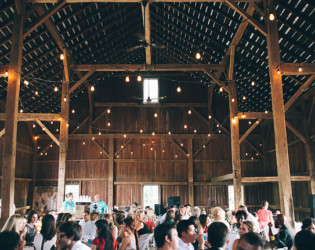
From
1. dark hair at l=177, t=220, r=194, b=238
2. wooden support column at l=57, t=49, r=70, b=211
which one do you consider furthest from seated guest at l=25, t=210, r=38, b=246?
wooden support column at l=57, t=49, r=70, b=211

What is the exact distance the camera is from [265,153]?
17828 mm

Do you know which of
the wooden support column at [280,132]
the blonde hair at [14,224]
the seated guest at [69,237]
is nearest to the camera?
the seated guest at [69,237]

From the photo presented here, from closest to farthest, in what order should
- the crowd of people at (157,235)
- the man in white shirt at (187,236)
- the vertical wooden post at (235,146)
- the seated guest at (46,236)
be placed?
the crowd of people at (157,235), the man in white shirt at (187,236), the seated guest at (46,236), the vertical wooden post at (235,146)

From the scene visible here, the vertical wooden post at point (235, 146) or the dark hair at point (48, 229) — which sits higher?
the vertical wooden post at point (235, 146)

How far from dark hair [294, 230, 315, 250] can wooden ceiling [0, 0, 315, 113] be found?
6.85 meters

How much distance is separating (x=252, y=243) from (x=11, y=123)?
6950 millimetres

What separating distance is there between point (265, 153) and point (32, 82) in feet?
41.9

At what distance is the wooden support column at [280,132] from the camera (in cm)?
759

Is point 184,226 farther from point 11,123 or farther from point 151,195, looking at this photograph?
point 151,195

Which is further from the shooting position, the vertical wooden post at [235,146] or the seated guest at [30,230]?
the vertical wooden post at [235,146]

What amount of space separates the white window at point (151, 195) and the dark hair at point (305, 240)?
1548cm

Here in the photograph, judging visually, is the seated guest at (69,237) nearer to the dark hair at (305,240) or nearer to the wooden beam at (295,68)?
the dark hair at (305,240)

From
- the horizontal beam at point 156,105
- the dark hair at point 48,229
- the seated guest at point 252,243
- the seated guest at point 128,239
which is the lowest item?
the seated guest at point 128,239

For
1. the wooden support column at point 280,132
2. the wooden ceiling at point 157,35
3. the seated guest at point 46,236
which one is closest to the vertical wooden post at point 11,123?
the wooden ceiling at point 157,35
